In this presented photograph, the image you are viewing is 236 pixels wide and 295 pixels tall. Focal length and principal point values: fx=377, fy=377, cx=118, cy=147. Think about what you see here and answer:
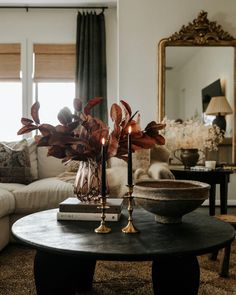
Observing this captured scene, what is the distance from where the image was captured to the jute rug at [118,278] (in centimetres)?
203

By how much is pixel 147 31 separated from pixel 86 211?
3358mm

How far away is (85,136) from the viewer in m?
1.65

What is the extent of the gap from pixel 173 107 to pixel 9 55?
2442 mm

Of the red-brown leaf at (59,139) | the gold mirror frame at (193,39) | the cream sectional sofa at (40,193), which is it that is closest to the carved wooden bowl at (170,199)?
the red-brown leaf at (59,139)

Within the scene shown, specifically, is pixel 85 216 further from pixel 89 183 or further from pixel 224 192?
pixel 224 192

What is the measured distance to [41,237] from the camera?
53.8 inches

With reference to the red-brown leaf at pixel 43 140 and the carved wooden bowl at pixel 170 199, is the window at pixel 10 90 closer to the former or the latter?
the red-brown leaf at pixel 43 140

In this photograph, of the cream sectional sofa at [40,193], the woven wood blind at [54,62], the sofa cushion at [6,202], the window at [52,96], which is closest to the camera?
the sofa cushion at [6,202]

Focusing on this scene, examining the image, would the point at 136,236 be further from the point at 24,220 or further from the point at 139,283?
the point at 139,283

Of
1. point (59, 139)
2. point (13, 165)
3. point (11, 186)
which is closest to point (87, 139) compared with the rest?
point (59, 139)

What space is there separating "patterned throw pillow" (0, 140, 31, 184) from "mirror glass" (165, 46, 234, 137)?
1.88 metres

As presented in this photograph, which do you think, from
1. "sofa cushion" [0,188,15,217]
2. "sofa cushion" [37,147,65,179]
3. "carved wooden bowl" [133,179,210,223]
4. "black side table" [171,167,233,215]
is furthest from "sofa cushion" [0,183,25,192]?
"carved wooden bowl" [133,179,210,223]

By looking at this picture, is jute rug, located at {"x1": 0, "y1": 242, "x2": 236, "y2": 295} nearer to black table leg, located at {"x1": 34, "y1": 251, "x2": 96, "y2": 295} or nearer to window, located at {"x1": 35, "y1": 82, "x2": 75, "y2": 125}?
black table leg, located at {"x1": 34, "y1": 251, "x2": 96, "y2": 295}

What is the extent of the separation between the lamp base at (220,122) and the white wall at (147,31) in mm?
713
